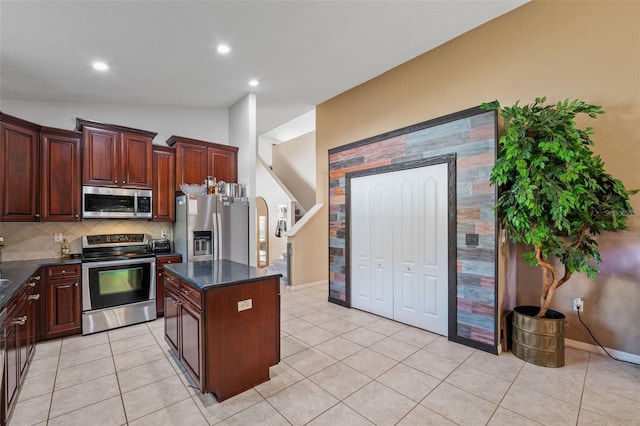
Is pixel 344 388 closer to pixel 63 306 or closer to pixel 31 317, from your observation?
pixel 31 317

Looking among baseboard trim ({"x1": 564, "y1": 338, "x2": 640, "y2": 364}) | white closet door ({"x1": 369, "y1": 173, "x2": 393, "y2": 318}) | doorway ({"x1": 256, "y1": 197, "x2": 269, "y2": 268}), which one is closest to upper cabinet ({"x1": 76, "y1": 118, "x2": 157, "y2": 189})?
white closet door ({"x1": 369, "y1": 173, "x2": 393, "y2": 318})

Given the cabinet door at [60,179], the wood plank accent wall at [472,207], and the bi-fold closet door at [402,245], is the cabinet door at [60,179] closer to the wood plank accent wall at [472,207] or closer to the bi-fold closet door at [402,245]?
the bi-fold closet door at [402,245]

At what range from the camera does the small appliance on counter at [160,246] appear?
4375 millimetres

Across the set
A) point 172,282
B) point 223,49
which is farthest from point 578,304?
point 223,49

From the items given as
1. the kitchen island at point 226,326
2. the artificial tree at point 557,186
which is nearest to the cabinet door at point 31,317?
the kitchen island at point 226,326

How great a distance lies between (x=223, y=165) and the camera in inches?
201

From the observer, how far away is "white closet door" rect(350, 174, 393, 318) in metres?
4.05

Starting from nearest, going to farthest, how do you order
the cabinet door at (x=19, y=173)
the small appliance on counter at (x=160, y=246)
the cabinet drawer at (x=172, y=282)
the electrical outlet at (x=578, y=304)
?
the cabinet drawer at (x=172, y=282) < the electrical outlet at (x=578, y=304) < the cabinet door at (x=19, y=173) < the small appliance on counter at (x=160, y=246)

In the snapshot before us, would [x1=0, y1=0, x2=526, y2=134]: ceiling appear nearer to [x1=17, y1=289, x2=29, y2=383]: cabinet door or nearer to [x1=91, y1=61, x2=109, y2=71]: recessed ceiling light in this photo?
[x1=91, y1=61, x2=109, y2=71]: recessed ceiling light

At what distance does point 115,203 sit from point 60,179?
0.65 metres

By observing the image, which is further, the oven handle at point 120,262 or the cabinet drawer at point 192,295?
the oven handle at point 120,262

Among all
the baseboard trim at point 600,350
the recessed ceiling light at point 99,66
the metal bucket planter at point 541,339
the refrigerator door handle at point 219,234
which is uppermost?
the recessed ceiling light at point 99,66

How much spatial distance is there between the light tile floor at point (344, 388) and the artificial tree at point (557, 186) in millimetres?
834

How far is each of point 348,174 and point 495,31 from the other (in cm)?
258
